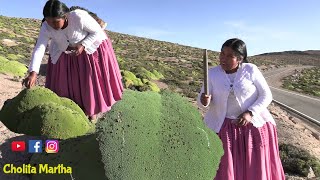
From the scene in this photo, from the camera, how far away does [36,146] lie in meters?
3.96

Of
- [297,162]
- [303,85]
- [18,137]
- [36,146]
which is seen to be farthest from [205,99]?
[303,85]

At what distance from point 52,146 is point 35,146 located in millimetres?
251

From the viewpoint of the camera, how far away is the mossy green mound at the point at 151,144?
2.74 meters

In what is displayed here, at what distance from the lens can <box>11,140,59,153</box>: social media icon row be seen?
3.78m

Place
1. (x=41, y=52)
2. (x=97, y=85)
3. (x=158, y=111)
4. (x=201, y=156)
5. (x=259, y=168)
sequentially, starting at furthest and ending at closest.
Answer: (x=97, y=85), (x=41, y=52), (x=259, y=168), (x=158, y=111), (x=201, y=156)

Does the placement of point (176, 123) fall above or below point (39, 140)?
above

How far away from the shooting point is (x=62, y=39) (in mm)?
4820

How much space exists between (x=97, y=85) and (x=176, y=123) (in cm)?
221

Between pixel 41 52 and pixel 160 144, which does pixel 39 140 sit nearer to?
pixel 41 52

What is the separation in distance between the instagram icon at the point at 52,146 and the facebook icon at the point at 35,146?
10 cm

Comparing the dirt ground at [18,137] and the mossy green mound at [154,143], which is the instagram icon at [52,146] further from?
the mossy green mound at [154,143]

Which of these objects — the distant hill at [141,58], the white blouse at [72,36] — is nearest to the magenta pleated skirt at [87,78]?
the white blouse at [72,36]

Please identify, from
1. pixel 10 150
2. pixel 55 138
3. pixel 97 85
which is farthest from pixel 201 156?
pixel 97 85

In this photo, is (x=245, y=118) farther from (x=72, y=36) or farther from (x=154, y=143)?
(x=72, y=36)
